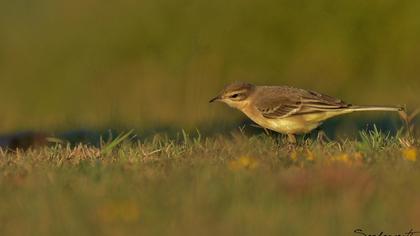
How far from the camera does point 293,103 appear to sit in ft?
30.8

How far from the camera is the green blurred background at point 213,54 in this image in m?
17.4

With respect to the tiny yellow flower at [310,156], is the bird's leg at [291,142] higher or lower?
lower

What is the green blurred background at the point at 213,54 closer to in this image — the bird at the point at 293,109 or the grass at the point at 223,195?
the bird at the point at 293,109

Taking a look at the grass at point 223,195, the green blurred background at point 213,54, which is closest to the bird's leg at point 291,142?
the grass at point 223,195

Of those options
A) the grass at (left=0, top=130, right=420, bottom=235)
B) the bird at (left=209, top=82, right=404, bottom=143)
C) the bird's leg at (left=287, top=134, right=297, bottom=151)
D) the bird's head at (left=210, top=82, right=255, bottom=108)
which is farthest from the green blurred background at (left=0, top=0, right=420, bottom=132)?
the grass at (left=0, top=130, right=420, bottom=235)

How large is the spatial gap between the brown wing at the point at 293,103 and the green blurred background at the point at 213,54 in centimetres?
678

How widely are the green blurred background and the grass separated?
984cm

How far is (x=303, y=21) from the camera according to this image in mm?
18391

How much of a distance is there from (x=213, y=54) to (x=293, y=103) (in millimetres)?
8546

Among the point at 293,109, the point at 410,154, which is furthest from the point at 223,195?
the point at 293,109

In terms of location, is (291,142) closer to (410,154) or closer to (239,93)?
(239,93)

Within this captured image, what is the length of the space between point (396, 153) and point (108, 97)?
1059 centimetres

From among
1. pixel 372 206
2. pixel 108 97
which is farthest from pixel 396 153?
pixel 108 97

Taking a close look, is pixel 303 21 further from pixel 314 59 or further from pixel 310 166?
pixel 310 166
